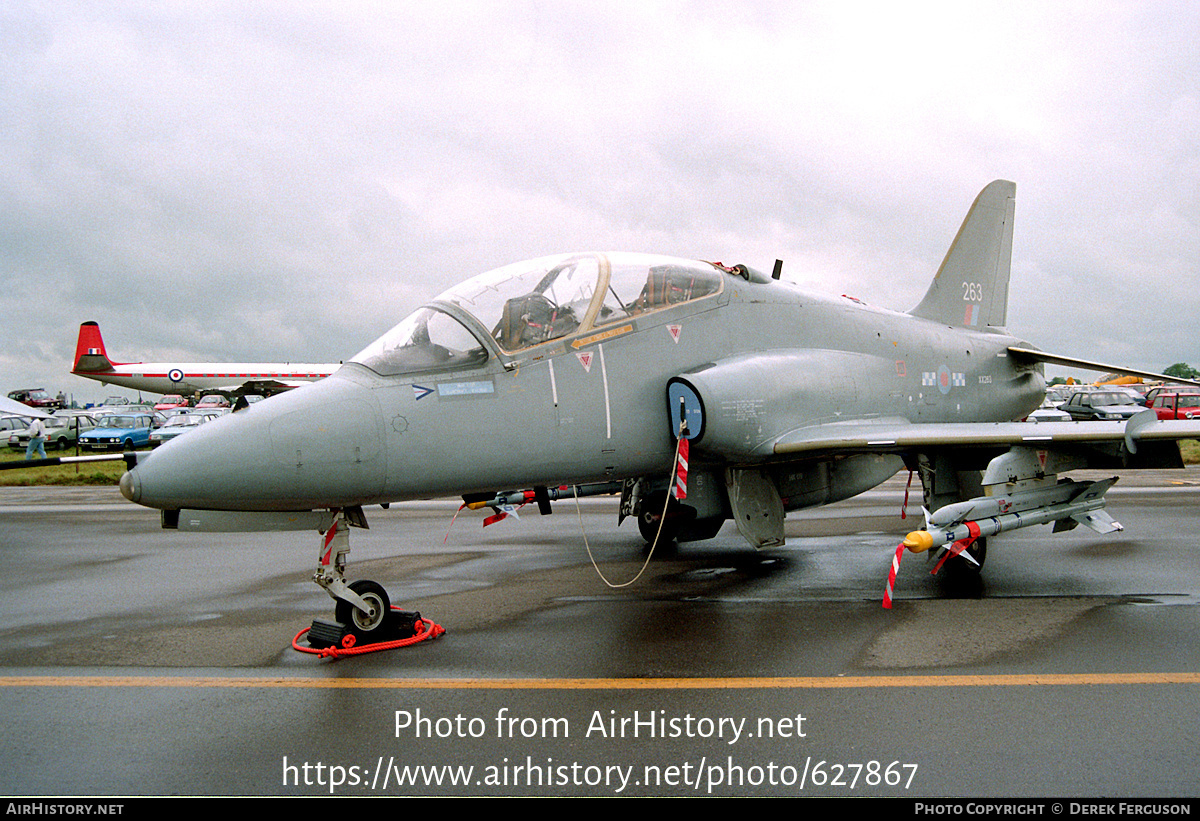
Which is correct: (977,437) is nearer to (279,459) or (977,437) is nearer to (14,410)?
(279,459)

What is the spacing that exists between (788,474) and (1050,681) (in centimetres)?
418

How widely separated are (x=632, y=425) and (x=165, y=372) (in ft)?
189

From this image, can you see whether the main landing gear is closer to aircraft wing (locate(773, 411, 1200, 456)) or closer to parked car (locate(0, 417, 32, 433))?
aircraft wing (locate(773, 411, 1200, 456))

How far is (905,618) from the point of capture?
21.2 feet

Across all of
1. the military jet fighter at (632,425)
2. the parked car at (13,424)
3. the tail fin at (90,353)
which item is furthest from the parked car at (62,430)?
the military jet fighter at (632,425)

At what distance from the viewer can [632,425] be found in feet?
21.9

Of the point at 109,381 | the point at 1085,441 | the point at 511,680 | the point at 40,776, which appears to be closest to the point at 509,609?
the point at 511,680

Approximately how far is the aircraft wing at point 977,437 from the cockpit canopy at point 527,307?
171cm

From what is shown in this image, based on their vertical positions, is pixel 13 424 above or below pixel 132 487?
above

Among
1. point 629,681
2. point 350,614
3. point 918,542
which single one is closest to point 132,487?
point 350,614

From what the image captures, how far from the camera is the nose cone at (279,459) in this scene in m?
5.07

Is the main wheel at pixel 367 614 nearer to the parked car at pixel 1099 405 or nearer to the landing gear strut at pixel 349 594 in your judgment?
the landing gear strut at pixel 349 594

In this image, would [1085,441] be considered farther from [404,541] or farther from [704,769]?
[404,541]

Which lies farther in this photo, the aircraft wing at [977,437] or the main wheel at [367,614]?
the aircraft wing at [977,437]
